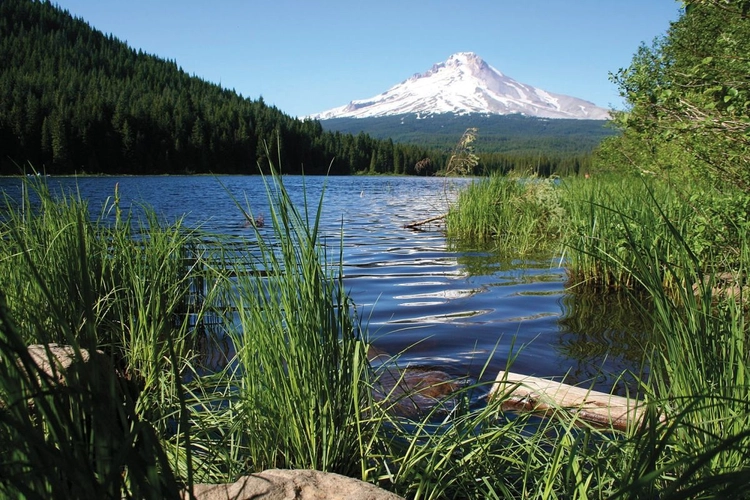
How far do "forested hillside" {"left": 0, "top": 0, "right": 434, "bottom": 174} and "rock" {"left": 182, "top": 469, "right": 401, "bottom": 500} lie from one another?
111 ft

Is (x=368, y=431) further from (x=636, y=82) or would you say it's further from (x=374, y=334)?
(x=636, y=82)

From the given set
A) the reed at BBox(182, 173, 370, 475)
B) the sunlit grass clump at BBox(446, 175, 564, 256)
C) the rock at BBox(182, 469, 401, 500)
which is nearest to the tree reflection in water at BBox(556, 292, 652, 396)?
the reed at BBox(182, 173, 370, 475)

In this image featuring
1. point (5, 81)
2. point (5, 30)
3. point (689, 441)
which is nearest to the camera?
point (689, 441)

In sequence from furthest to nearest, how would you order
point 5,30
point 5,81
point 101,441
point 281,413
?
point 5,30 < point 5,81 < point 281,413 < point 101,441

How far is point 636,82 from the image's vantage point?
4.14m

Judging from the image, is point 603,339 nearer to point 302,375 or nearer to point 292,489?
point 302,375

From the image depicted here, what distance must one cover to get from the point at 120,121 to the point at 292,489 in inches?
2978

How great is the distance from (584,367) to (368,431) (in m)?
2.66

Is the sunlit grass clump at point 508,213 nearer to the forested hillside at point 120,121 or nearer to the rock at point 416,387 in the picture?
the rock at point 416,387

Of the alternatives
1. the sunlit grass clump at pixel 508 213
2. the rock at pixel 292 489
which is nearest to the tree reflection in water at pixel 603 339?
the rock at pixel 292 489

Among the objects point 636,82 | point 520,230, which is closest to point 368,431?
point 636,82

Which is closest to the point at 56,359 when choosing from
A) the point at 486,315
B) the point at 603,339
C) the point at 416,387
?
the point at 416,387

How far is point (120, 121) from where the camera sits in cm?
6925

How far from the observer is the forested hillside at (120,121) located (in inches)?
2413
